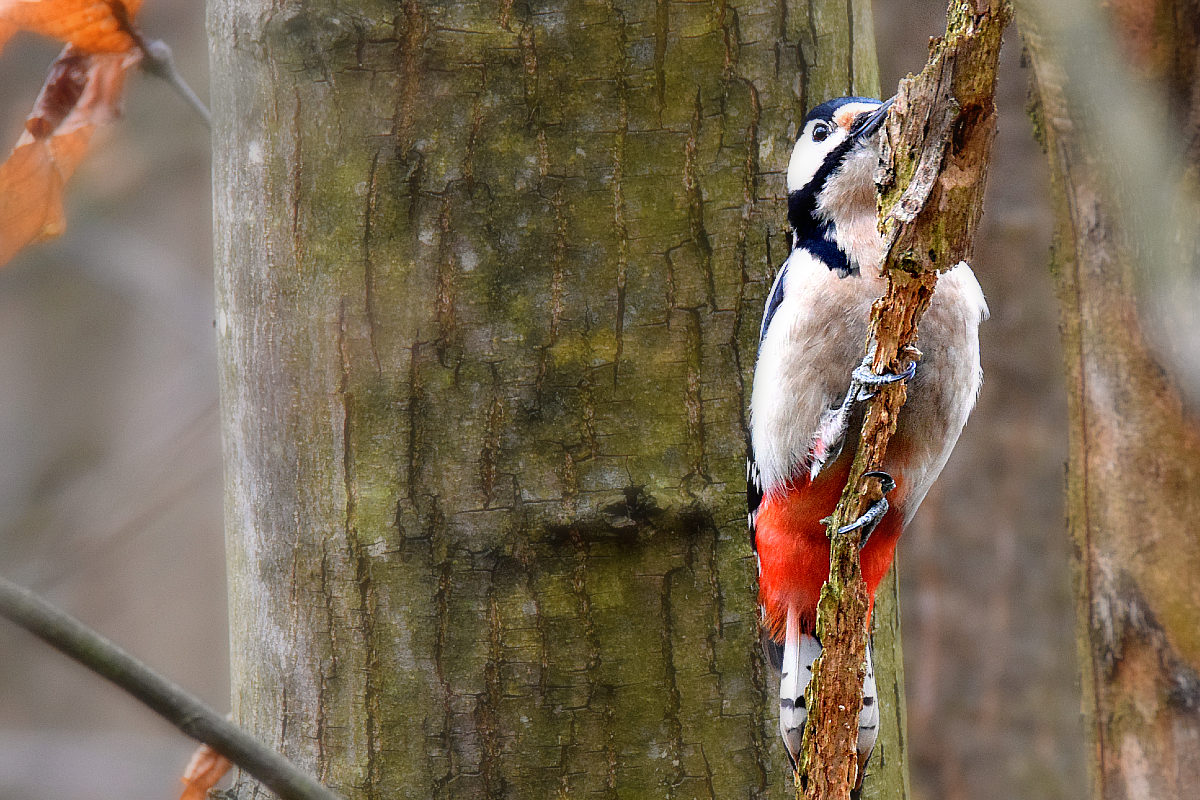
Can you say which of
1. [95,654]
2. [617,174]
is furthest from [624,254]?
[95,654]

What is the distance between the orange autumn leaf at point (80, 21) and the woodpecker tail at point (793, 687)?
140 centimetres

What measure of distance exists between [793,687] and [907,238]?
32.6 inches

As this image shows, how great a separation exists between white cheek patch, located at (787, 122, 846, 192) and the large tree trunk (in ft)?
0.55

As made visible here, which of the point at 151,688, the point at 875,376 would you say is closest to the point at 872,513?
the point at 875,376

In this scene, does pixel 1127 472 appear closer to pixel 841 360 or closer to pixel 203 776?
pixel 841 360

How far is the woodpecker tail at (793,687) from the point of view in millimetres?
1664

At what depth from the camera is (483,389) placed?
161cm

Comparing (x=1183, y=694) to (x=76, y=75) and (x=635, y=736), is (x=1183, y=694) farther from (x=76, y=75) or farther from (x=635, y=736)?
Result: (x=76, y=75)

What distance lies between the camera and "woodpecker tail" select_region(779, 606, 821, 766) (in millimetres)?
1664

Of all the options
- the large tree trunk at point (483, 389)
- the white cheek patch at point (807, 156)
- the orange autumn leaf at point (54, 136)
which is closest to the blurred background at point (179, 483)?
the orange autumn leaf at point (54, 136)

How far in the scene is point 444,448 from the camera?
5.29 feet

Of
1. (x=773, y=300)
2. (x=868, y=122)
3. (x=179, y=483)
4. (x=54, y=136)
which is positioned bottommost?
(x=179, y=483)

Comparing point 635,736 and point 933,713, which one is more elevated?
point 635,736

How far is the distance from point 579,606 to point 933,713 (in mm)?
2587
